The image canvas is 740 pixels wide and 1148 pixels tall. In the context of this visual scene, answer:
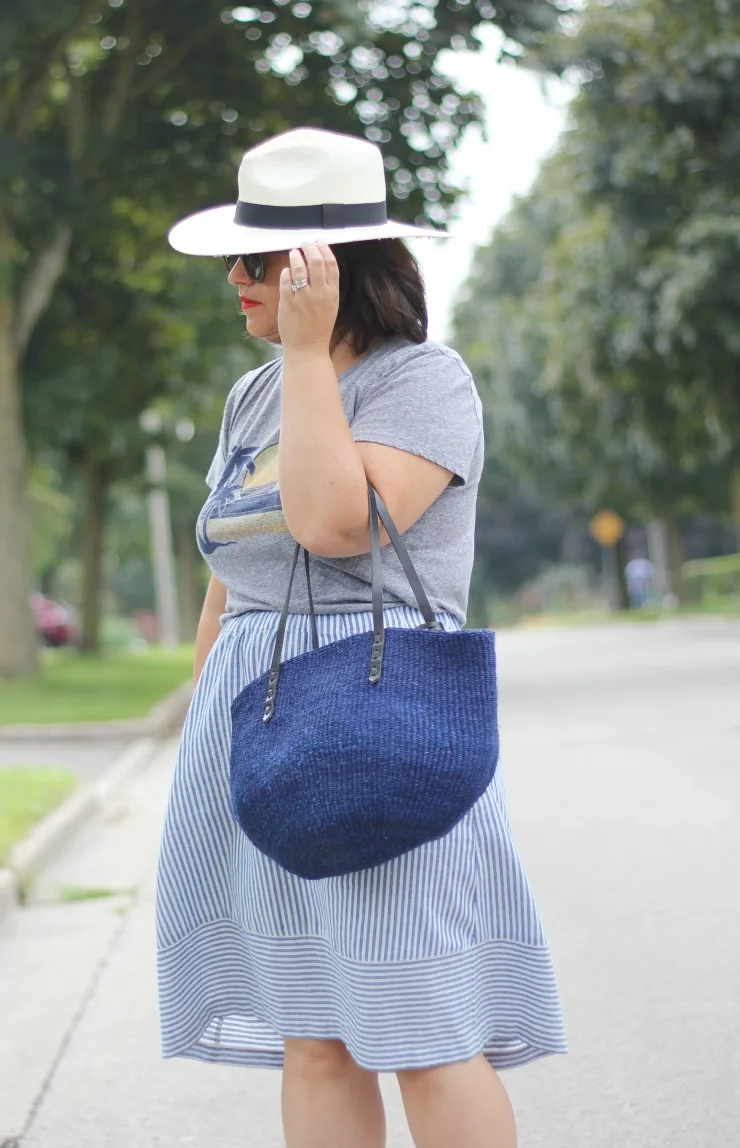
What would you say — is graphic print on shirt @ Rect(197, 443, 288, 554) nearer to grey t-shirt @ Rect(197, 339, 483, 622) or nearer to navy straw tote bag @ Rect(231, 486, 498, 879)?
grey t-shirt @ Rect(197, 339, 483, 622)

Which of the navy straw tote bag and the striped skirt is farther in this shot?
the striped skirt

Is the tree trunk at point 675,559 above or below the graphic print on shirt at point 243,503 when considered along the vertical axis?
below

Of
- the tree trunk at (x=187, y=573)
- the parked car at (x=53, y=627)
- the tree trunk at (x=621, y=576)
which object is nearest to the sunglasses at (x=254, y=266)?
the tree trunk at (x=187, y=573)

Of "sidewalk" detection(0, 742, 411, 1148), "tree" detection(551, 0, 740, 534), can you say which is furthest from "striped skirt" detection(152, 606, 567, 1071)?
"tree" detection(551, 0, 740, 534)

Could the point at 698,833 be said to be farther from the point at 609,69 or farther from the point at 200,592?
the point at 200,592

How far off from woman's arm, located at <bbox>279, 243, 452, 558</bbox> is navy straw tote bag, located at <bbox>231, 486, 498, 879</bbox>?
0.04 meters

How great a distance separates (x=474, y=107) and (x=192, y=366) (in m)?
8.05

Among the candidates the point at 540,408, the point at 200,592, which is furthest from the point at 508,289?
the point at 200,592

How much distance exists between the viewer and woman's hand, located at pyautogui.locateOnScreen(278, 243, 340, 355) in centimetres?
229

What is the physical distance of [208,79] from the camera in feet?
56.7

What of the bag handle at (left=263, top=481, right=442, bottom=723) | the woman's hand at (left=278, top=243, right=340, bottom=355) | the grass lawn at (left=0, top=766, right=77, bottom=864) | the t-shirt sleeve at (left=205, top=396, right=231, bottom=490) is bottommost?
the grass lawn at (left=0, top=766, right=77, bottom=864)

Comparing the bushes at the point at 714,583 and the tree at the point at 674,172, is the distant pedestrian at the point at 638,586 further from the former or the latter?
the tree at the point at 674,172

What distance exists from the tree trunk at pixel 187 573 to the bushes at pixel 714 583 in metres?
12.5

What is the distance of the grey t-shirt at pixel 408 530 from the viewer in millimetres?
2371
